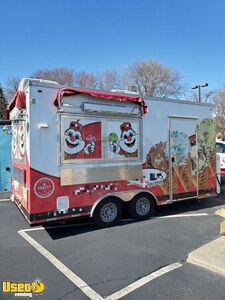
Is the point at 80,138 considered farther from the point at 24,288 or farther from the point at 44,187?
the point at 24,288

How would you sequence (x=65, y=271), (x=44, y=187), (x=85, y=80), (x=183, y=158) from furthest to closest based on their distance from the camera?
1. (x=85, y=80)
2. (x=183, y=158)
3. (x=44, y=187)
4. (x=65, y=271)

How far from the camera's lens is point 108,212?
7117 millimetres

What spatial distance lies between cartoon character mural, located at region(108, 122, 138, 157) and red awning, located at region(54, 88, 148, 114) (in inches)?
21.9

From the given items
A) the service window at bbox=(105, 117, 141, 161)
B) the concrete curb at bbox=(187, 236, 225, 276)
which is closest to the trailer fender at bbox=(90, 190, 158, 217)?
the service window at bbox=(105, 117, 141, 161)

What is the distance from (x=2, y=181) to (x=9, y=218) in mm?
3893

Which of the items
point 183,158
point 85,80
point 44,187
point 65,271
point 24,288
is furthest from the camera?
point 85,80

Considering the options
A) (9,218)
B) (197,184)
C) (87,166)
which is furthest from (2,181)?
(197,184)

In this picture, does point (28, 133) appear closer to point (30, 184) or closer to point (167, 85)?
point (30, 184)

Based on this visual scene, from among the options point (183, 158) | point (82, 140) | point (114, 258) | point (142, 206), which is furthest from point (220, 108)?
point (114, 258)

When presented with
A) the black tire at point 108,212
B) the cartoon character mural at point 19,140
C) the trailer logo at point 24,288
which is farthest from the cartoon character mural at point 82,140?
the trailer logo at point 24,288

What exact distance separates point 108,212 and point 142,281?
281 centimetres

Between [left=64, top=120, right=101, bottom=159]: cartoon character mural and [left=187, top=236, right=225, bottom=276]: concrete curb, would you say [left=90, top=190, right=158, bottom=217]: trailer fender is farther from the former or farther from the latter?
[left=187, top=236, right=225, bottom=276]: concrete curb

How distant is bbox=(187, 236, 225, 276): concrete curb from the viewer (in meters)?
4.69

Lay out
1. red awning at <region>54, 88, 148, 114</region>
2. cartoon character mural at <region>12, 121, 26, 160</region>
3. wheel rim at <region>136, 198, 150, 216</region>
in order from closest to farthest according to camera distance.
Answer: red awning at <region>54, 88, 148, 114</region>, cartoon character mural at <region>12, 121, 26, 160</region>, wheel rim at <region>136, 198, 150, 216</region>
